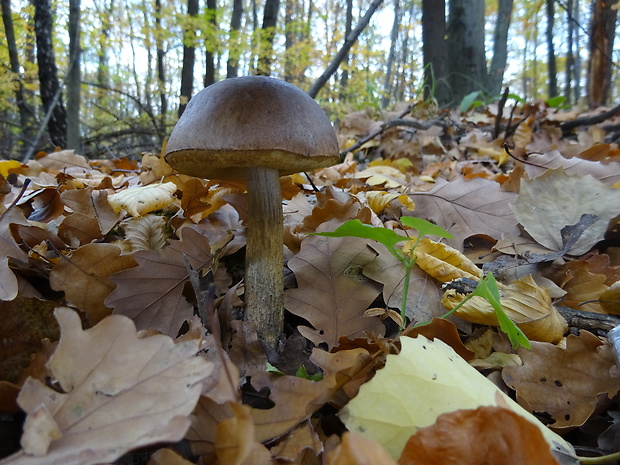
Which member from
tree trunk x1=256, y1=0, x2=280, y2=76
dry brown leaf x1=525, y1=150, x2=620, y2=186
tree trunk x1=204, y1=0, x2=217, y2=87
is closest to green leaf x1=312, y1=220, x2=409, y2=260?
dry brown leaf x1=525, y1=150, x2=620, y2=186

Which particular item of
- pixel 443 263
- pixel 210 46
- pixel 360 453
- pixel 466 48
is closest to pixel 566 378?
pixel 443 263

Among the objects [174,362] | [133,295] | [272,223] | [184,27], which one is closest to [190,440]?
[174,362]

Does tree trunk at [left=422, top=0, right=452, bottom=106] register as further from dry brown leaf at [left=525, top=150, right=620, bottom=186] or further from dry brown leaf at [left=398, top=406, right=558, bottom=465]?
dry brown leaf at [left=398, top=406, right=558, bottom=465]

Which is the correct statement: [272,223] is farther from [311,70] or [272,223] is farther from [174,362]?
[311,70]

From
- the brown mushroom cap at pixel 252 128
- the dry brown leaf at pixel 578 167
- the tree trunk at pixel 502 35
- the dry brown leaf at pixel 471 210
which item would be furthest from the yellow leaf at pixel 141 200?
the tree trunk at pixel 502 35

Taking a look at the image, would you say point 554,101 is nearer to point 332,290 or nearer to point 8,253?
point 332,290

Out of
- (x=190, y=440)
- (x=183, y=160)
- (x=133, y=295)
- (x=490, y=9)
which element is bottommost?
(x=190, y=440)
